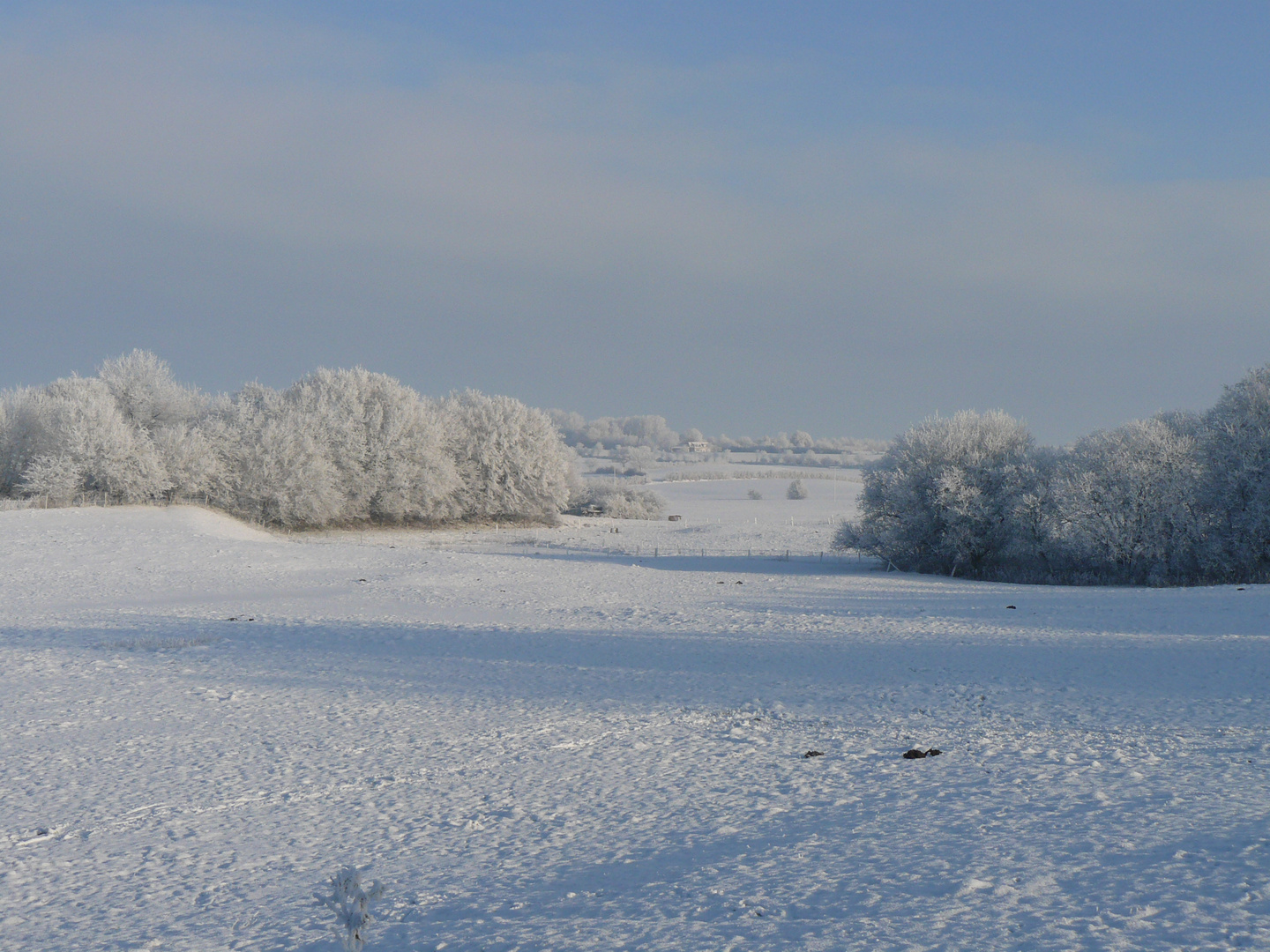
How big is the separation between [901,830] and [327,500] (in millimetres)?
45878

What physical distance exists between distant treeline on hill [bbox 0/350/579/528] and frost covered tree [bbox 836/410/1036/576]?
26.5 m

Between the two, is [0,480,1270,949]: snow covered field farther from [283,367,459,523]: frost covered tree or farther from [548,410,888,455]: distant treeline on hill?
[548,410,888,455]: distant treeline on hill

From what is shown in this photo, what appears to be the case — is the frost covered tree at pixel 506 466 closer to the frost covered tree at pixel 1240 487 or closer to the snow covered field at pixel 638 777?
the frost covered tree at pixel 1240 487

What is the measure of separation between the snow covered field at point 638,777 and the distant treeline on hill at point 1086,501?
468 inches

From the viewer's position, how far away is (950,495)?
110 feet

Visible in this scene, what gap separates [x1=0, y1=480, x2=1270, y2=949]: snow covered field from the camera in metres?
5.47

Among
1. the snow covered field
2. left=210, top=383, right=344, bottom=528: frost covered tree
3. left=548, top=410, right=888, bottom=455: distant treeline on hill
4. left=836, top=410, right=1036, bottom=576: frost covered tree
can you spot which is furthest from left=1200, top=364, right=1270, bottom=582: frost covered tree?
left=548, top=410, right=888, bottom=455: distant treeline on hill

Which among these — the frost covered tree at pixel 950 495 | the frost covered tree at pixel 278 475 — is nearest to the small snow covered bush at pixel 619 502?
the frost covered tree at pixel 278 475

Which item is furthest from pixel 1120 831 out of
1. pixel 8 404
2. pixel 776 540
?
pixel 8 404

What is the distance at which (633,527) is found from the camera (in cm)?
5575

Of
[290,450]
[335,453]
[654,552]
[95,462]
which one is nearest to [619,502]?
[335,453]

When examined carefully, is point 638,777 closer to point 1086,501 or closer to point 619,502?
point 1086,501

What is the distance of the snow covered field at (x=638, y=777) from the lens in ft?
18.0

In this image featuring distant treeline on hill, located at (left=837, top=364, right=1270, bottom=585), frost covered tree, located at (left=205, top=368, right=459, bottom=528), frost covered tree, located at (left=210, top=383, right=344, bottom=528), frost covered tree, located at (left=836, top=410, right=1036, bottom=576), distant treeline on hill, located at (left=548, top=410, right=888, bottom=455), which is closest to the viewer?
distant treeline on hill, located at (left=837, top=364, right=1270, bottom=585)
